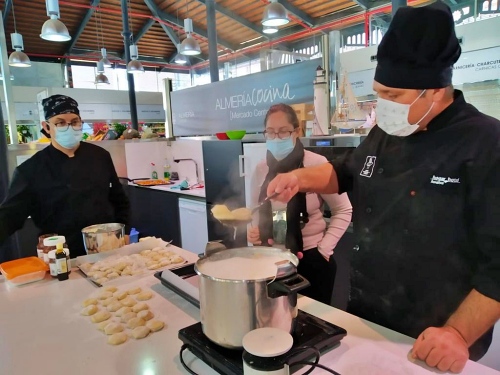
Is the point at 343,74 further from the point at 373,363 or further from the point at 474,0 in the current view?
the point at 474,0

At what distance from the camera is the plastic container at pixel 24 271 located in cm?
149

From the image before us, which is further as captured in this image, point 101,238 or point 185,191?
point 185,191

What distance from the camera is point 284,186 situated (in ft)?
4.30

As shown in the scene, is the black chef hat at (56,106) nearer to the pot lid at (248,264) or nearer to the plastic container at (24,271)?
Answer: the plastic container at (24,271)

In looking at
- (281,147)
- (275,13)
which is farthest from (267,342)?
(275,13)

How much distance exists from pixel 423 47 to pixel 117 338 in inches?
48.2

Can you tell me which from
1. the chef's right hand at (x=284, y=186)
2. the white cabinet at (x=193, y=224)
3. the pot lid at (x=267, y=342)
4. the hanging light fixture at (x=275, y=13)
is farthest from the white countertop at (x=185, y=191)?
the hanging light fixture at (x=275, y=13)

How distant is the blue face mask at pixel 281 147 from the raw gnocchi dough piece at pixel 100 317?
1.30m

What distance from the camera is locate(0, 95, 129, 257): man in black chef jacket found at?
1.99 m

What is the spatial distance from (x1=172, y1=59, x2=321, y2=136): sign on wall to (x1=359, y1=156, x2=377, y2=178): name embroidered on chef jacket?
1635 mm

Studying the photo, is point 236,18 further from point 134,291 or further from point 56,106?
point 134,291

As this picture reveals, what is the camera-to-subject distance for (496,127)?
0.98 metres

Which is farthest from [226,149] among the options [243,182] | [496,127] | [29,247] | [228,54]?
[228,54]

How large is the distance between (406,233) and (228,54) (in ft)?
38.8
